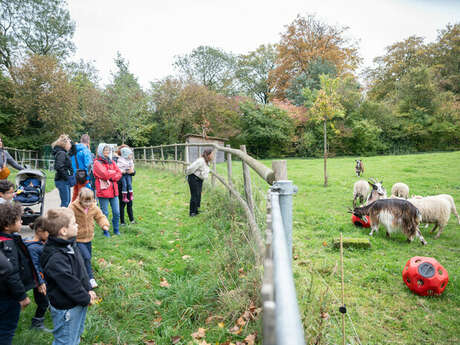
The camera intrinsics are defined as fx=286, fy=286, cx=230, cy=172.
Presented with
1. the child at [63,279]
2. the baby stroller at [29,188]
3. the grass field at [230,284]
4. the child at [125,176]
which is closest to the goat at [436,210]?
the grass field at [230,284]

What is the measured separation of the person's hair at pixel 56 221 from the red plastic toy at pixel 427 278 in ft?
15.2

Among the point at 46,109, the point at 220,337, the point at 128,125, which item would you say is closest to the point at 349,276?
the point at 220,337

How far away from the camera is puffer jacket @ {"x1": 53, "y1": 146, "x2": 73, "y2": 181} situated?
18.3 feet

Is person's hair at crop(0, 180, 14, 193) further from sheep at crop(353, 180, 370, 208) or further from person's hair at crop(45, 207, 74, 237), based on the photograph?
sheep at crop(353, 180, 370, 208)

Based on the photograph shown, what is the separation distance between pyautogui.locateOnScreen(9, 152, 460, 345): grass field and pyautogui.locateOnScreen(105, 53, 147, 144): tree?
2219cm

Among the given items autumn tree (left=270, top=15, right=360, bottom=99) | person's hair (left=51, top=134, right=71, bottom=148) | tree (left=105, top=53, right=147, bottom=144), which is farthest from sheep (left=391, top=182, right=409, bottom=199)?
autumn tree (left=270, top=15, right=360, bottom=99)

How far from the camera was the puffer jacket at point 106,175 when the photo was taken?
5.30 m

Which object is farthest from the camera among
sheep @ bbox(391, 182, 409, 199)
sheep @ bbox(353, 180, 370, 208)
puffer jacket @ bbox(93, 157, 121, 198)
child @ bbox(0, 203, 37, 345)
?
sheep @ bbox(353, 180, 370, 208)

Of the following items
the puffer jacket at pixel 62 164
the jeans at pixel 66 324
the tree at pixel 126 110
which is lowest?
the jeans at pixel 66 324

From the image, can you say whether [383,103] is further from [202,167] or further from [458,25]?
[202,167]

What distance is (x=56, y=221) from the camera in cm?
250

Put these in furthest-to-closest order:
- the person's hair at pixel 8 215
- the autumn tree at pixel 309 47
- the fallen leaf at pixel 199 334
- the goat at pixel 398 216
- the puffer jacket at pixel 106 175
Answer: the autumn tree at pixel 309 47
the goat at pixel 398 216
the puffer jacket at pixel 106 175
the fallen leaf at pixel 199 334
the person's hair at pixel 8 215

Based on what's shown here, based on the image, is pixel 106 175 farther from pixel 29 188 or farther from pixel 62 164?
pixel 29 188

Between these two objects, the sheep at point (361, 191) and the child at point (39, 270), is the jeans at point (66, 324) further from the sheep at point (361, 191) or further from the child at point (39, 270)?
the sheep at point (361, 191)
